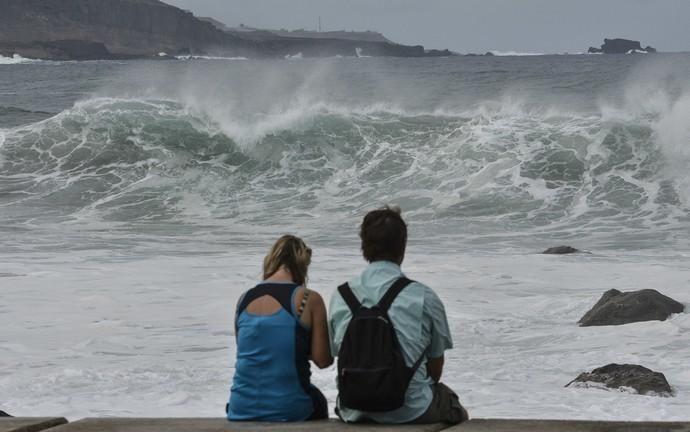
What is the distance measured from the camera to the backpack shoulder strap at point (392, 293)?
4.30 metres

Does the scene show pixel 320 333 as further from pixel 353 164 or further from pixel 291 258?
pixel 353 164

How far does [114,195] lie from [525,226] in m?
8.31

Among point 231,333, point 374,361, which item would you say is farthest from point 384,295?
point 231,333

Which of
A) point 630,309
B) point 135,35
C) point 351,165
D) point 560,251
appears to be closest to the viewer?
point 630,309

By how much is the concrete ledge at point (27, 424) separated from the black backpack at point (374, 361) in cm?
116

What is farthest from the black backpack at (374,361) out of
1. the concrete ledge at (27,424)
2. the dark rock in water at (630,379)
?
the dark rock in water at (630,379)

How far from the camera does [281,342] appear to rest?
455 cm

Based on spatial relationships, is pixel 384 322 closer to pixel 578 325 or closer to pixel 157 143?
pixel 578 325

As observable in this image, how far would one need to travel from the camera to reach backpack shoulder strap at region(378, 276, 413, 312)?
4.30 m

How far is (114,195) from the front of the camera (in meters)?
23.2

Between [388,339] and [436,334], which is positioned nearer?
[388,339]

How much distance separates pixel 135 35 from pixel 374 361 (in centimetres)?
14646

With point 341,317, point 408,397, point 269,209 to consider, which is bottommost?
point 269,209

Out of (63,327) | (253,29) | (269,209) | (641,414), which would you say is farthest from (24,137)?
(253,29)
